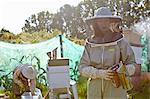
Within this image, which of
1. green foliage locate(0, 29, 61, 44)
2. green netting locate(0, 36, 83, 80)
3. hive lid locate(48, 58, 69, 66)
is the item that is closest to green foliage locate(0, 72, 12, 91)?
green netting locate(0, 36, 83, 80)

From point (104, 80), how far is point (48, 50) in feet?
8.00

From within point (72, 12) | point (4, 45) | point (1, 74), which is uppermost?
point (72, 12)

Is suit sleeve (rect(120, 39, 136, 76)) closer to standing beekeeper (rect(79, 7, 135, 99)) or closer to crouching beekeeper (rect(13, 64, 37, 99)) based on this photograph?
standing beekeeper (rect(79, 7, 135, 99))

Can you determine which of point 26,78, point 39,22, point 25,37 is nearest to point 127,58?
point 26,78

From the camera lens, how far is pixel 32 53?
5.12m

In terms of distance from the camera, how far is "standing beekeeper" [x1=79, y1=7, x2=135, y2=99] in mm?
2584

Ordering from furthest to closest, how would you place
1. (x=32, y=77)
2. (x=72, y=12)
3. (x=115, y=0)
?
(x=72, y=12) → (x=115, y=0) → (x=32, y=77)

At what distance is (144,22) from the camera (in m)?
5.40

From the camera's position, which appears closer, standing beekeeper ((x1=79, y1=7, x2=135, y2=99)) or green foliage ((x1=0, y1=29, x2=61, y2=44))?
standing beekeeper ((x1=79, y1=7, x2=135, y2=99))

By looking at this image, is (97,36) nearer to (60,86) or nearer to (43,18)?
(60,86)

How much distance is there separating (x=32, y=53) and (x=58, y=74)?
1.58 m

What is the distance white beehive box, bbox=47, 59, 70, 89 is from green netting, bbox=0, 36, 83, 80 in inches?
50.0

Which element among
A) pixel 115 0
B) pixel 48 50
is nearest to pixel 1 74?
pixel 48 50

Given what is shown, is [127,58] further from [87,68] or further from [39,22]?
[39,22]
